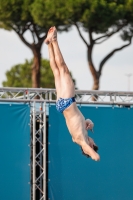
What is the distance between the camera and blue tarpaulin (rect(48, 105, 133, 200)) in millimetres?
12984

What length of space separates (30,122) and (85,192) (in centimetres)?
154

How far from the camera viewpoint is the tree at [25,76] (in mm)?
37584

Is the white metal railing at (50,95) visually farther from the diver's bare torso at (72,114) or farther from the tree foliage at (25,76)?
the tree foliage at (25,76)

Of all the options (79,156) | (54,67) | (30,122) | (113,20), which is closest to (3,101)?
(30,122)

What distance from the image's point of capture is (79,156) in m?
13.2

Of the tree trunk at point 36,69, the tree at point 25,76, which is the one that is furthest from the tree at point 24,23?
the tree at point 25,76

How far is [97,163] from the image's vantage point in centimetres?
1324

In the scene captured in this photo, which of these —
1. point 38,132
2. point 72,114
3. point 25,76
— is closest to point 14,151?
point 38,132

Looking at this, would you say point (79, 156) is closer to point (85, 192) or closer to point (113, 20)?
point (85, 192)

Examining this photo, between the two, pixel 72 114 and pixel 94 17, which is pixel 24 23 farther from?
pixel 72 114

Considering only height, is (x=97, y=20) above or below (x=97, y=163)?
above

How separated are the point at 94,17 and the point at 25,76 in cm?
1683

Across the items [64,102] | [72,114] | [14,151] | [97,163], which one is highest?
[64,102]

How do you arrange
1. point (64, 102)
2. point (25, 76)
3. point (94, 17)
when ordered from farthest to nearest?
point (25, 76)
point (94, 17)
point (64, 102)
